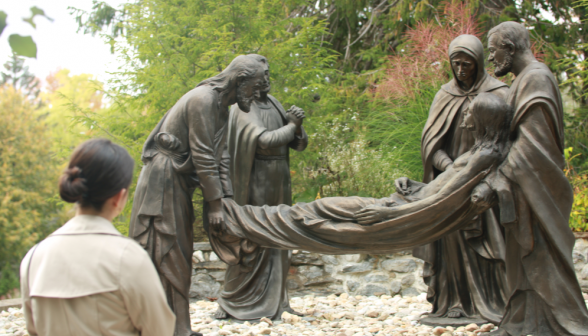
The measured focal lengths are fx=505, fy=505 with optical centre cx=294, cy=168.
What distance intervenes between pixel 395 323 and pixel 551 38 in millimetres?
6524

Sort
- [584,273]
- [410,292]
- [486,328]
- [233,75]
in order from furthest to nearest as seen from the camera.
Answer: [410,292]
[584,273]
[486,328]
[233,75]

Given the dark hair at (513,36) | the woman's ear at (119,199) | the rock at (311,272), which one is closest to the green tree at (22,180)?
the rock at (311,272)

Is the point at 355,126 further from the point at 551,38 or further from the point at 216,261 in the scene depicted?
the point at 551,38

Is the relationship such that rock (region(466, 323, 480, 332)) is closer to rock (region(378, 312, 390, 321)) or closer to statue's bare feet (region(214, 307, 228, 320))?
rock (region(378, 312, 390, 321))

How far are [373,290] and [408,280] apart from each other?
409 mm

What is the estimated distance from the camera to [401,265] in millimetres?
5672

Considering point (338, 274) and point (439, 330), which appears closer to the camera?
point (439, 330)

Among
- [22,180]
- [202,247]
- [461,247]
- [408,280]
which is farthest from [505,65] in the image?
[22,180]

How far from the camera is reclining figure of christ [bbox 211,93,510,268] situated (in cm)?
309

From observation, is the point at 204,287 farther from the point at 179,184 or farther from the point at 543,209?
the point at 543,209

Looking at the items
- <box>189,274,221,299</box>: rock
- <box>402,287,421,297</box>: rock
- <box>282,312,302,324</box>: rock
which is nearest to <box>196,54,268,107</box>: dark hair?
<box>282,312,302,324</box>: rock

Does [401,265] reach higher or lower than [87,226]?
lower

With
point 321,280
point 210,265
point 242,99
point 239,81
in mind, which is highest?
point 239,81

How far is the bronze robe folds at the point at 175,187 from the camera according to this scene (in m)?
3.27
